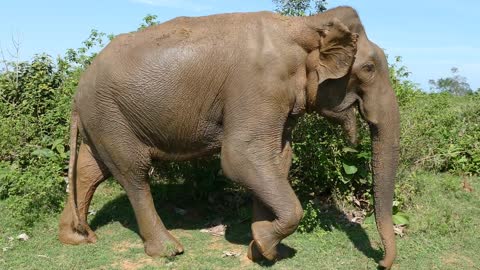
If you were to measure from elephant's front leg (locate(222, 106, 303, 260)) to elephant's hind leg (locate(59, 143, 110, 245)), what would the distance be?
5.52ft

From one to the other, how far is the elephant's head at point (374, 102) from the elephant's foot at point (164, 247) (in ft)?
6.31

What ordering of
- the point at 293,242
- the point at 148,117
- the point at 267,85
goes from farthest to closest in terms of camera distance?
1. the point at 293,242
2. the point at 148,117
3. the point at 267,85

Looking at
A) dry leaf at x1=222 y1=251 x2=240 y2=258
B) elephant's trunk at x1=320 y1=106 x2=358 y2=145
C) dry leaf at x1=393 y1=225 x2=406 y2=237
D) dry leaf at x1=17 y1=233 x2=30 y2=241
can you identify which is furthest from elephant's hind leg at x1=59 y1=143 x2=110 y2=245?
dry leaf at x1=393 y1=225 x2=406 y2=237

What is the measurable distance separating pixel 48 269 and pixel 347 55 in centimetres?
342

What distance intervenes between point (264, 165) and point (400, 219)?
2.23 m

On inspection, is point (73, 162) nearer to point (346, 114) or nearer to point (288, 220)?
point (288, 220)

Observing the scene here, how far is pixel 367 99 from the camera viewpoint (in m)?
4.76

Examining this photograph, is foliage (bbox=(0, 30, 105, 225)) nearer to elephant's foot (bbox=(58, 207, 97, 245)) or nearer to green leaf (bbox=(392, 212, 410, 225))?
elephant's foot (bbox=(58, 207, 97, 245))

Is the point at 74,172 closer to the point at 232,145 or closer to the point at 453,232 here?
the point at 232,145

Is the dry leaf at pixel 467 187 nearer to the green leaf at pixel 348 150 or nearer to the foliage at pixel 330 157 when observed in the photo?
the foliage at pixel 330 157

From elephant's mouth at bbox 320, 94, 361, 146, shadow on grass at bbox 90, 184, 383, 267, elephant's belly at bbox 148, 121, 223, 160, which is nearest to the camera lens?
elephant's mouth at bbox 320, 94, 361, 146

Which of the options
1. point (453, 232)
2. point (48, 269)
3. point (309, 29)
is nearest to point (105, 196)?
point (48, 269)

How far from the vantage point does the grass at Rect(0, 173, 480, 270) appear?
5.08 meters

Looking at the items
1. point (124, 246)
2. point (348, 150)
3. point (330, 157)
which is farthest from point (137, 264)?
point (348, 150)
